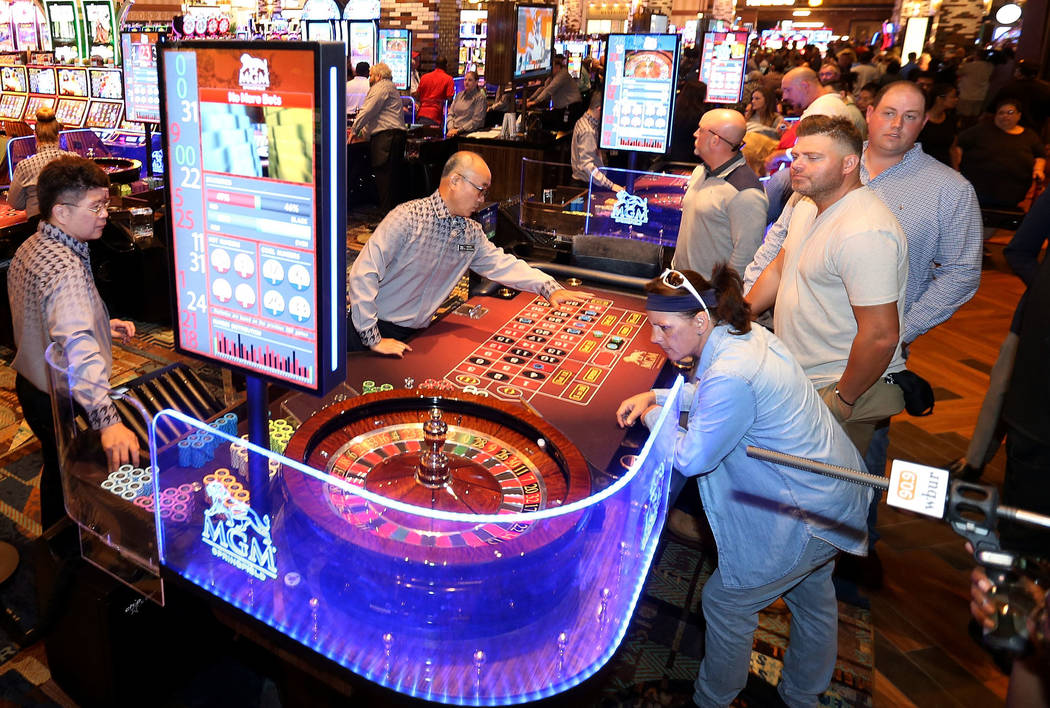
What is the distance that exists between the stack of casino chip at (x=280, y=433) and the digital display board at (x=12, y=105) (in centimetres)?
942

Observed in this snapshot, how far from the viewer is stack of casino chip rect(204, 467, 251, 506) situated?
1.42 meters

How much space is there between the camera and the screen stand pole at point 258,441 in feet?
4.78

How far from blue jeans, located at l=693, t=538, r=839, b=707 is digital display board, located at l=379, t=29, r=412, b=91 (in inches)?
440

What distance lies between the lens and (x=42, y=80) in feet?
29.2

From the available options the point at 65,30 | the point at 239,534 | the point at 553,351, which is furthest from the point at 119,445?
the point at 65,30

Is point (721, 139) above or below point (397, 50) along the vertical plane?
below

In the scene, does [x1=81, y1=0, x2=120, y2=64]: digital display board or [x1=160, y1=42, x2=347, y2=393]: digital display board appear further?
[x1=81, y1=0, x2=120, y2=64]: digital display board

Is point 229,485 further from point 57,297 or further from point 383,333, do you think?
point 383,333

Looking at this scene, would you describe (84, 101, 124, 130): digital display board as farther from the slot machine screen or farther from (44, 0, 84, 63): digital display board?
(44, 0, 84, 63): digital display board

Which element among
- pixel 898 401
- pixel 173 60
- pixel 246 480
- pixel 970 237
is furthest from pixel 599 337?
pixel 173 60

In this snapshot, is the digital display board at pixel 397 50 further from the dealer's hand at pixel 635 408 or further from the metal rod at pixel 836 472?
the metal rod at pixel 836 472

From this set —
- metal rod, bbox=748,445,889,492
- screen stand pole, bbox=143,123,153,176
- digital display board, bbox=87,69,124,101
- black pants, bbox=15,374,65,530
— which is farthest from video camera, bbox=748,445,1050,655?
digital display board, bbox=87,69,124,101

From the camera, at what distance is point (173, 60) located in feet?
4.53

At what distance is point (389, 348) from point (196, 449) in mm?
1059
